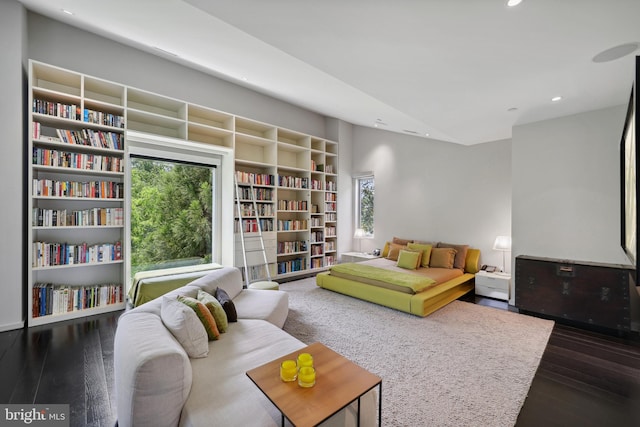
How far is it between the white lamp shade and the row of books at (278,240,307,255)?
349 centimetres

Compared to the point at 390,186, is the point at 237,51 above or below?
above

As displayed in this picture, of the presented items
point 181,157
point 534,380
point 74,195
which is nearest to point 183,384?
point 534,380

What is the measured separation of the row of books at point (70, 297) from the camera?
3.09 meters

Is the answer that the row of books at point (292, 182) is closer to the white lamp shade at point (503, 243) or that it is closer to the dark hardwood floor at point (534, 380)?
the dark hardwood floor at point (534, 380)

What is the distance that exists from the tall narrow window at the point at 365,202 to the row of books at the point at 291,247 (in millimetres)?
1717

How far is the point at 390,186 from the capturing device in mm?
6090

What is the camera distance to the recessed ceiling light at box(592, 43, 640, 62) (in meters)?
1.93

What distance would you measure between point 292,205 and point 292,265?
1.24 meters

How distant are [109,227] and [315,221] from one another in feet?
11.9

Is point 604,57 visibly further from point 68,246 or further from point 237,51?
point 68,246

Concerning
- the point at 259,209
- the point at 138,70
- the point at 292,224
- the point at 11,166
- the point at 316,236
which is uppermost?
the point at 138,70

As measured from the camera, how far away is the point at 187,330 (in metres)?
1.74

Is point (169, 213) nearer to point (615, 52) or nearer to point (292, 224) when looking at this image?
point (292, 224)

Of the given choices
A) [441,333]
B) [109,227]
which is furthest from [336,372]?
[109,227]
